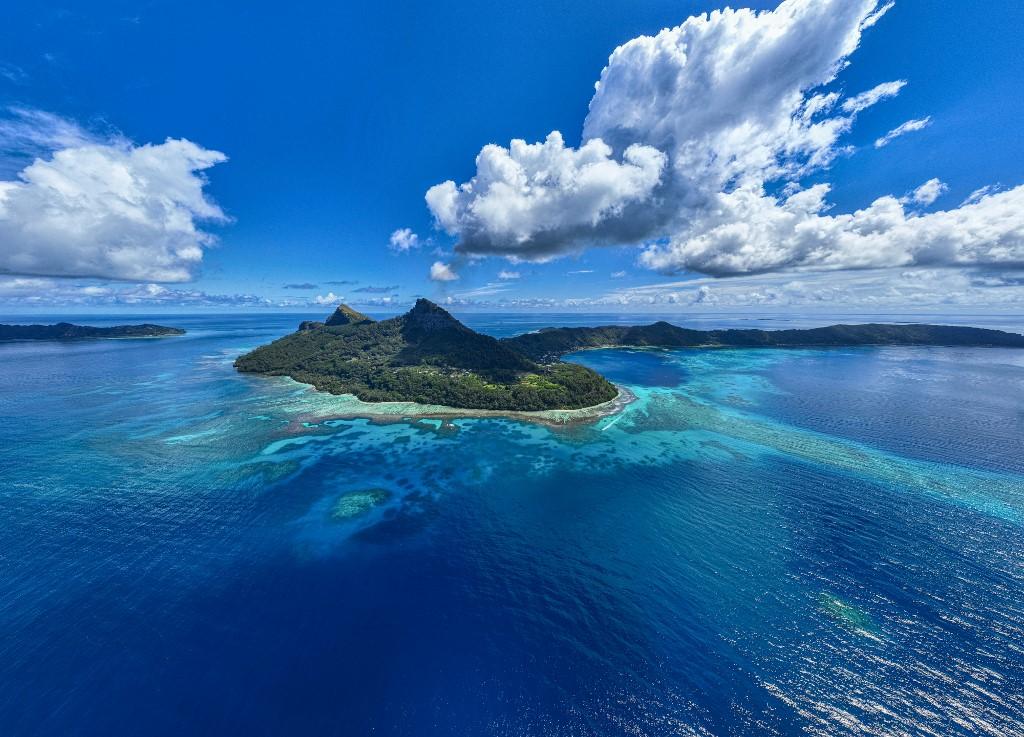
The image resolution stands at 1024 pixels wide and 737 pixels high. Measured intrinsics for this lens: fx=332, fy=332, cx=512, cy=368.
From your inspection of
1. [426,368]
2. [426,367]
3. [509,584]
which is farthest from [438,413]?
[509,584]

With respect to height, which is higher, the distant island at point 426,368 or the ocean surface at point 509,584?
the distant island at point 426,368

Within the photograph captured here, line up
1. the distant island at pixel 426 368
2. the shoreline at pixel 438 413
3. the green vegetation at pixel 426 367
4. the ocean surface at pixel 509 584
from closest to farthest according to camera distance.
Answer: the ocean surface at pixel 509 584
the shoreline at pixel 438 413
the distant island at pixel 426 368
the green vegetation at pixel 426 367

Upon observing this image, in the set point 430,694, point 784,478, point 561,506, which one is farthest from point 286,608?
point 784,478

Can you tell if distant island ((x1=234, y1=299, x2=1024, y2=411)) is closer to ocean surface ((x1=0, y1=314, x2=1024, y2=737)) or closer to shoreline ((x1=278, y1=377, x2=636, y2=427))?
shoreline ((x1=278, y1=377, x2=636, y2=427))

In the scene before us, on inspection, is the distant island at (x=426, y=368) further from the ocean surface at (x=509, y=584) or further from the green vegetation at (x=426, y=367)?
the ocean surface at (x=509, y=584)

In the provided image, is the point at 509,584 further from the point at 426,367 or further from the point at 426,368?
the point at 426,367

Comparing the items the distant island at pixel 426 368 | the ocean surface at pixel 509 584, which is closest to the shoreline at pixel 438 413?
the distant island at pixel 426 368
